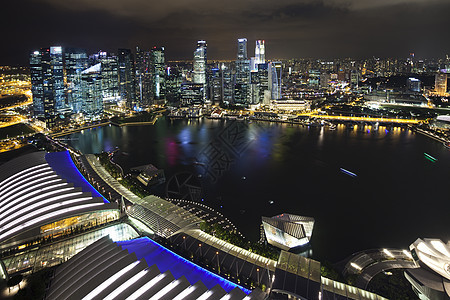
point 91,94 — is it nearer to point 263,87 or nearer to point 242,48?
point 263,87

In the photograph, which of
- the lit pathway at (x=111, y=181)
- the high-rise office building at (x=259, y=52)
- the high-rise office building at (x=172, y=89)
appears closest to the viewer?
the lit pathway at (x=111, y=181)

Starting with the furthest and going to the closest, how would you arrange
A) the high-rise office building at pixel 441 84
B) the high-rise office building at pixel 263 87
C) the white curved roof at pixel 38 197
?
the high-rise office building at pixel 441 84 < the high-rise office building at pixel 263 87 < the white curved roof at pixel 38 197

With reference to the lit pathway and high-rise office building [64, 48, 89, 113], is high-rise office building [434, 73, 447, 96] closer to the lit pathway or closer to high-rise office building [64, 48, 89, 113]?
the lit pathway

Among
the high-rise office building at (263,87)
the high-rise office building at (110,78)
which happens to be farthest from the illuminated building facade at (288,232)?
the high-rise office building at (110,78)

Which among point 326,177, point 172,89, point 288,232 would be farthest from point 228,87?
point 288,232

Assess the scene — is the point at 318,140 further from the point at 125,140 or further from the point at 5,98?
the point at 5,98

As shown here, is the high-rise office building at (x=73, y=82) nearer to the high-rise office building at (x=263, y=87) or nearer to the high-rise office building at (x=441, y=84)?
the high-rise office building at (x=263, y=87)

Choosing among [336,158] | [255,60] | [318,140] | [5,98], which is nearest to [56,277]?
[336,158]
